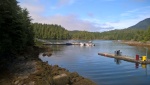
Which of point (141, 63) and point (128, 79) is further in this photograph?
point (141, 63)

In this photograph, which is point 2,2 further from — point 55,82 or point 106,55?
point 106,55

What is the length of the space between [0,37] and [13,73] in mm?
5086

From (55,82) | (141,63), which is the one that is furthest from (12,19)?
(141,63)

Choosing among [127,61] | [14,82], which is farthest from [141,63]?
[14,82]

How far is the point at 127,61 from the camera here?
58281mm

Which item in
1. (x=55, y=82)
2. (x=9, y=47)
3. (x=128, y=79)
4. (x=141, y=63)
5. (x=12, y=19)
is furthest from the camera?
(x=141, y=63)

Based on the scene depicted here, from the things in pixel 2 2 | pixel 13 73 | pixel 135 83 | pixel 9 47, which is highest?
pixel 2 2

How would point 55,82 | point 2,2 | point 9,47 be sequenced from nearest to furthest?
point 55,82 → point 2,2 → point 9,47

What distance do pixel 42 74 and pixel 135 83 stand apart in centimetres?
1413

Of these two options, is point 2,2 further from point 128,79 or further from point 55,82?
point 128,79

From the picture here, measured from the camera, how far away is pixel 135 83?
32250mm

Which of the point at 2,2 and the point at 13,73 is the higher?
the point at 2,2

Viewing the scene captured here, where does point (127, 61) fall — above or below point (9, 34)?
below

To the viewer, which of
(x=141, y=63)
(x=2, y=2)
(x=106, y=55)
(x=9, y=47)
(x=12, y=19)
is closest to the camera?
(x=2, y=2)
